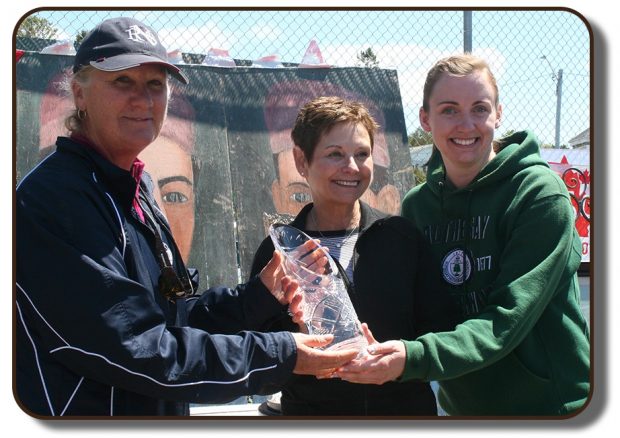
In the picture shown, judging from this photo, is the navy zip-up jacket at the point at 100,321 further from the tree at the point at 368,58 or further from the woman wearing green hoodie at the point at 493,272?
the tree at the point at 368,58

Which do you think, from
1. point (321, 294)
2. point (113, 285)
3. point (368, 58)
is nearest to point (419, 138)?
point (368, 58)

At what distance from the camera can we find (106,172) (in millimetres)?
1681

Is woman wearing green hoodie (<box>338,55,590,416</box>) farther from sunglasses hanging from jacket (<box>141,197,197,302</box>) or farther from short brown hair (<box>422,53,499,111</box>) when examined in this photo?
sunglasses hanging from jacket (<box>141,197,197,302</box>)

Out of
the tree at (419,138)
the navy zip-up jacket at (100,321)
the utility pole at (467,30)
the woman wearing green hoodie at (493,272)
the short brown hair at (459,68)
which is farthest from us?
the tree at (419,138)

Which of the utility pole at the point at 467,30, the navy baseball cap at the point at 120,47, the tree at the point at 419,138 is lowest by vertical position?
the navy baseball cap at the point at 120,47

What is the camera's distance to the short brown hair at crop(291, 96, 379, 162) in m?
2.10

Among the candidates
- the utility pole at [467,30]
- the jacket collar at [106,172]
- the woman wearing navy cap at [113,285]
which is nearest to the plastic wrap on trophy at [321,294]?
the woman wearing navy cap at [113,285]

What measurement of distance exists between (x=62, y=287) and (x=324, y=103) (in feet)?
3.16

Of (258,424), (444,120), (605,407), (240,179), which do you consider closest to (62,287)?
(258,424)

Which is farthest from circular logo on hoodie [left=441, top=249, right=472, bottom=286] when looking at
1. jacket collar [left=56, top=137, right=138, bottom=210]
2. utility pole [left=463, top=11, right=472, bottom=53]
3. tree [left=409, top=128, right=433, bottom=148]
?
tree [left=409, top=128, right=433, bottom=148]

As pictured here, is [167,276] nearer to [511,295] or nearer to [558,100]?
[511,295]

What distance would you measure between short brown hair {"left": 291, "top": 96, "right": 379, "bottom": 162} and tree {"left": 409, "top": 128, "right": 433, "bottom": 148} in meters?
4.09

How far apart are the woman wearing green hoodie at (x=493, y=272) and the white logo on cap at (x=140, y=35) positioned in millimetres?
851

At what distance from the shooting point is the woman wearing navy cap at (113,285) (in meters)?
1.55
